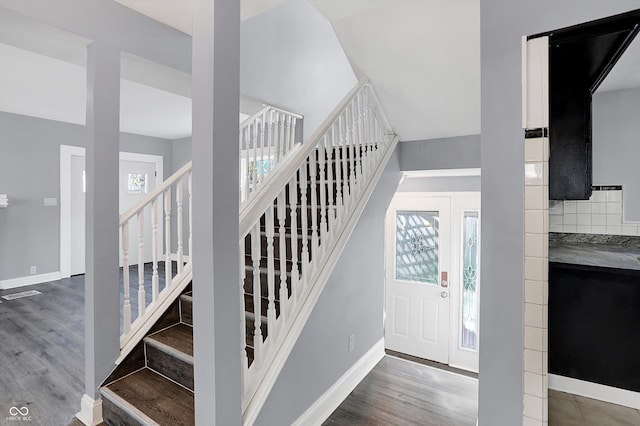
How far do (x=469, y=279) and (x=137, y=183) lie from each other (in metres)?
5.94

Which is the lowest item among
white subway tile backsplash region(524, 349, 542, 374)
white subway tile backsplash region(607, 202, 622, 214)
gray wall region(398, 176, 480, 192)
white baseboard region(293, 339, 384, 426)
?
white baseboard region(293, 339, 384, 426)

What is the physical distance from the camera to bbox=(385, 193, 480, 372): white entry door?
3834mm

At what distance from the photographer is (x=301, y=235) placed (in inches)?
88.9

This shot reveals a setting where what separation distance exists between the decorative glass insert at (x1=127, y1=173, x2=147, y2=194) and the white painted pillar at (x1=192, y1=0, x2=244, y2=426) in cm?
555

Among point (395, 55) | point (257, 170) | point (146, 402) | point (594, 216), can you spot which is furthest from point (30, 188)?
point (594, 216)

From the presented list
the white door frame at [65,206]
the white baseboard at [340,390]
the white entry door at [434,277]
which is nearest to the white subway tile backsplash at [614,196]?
the white baseboard at [340,390]

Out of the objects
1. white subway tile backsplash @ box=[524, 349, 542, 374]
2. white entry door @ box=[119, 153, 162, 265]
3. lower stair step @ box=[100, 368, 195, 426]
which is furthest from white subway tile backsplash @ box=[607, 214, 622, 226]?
white entry door @ box=[119, 153, 162, 265]

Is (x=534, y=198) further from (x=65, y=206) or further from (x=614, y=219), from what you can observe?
(x=65, y=206)

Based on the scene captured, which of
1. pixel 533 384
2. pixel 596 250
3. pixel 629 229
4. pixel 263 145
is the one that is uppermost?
pixel 263 145

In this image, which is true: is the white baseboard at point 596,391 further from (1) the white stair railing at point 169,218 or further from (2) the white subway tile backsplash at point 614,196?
(1) the white stair railing at point 169,218

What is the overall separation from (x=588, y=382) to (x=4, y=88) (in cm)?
570

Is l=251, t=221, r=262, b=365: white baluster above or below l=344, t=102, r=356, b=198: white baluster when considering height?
below

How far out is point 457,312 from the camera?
3865 millimetres

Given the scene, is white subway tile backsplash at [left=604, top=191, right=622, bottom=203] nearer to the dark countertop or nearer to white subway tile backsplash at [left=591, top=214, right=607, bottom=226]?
white subway tile backsplash at [left=591, top=214, right=607, bottom=226]
